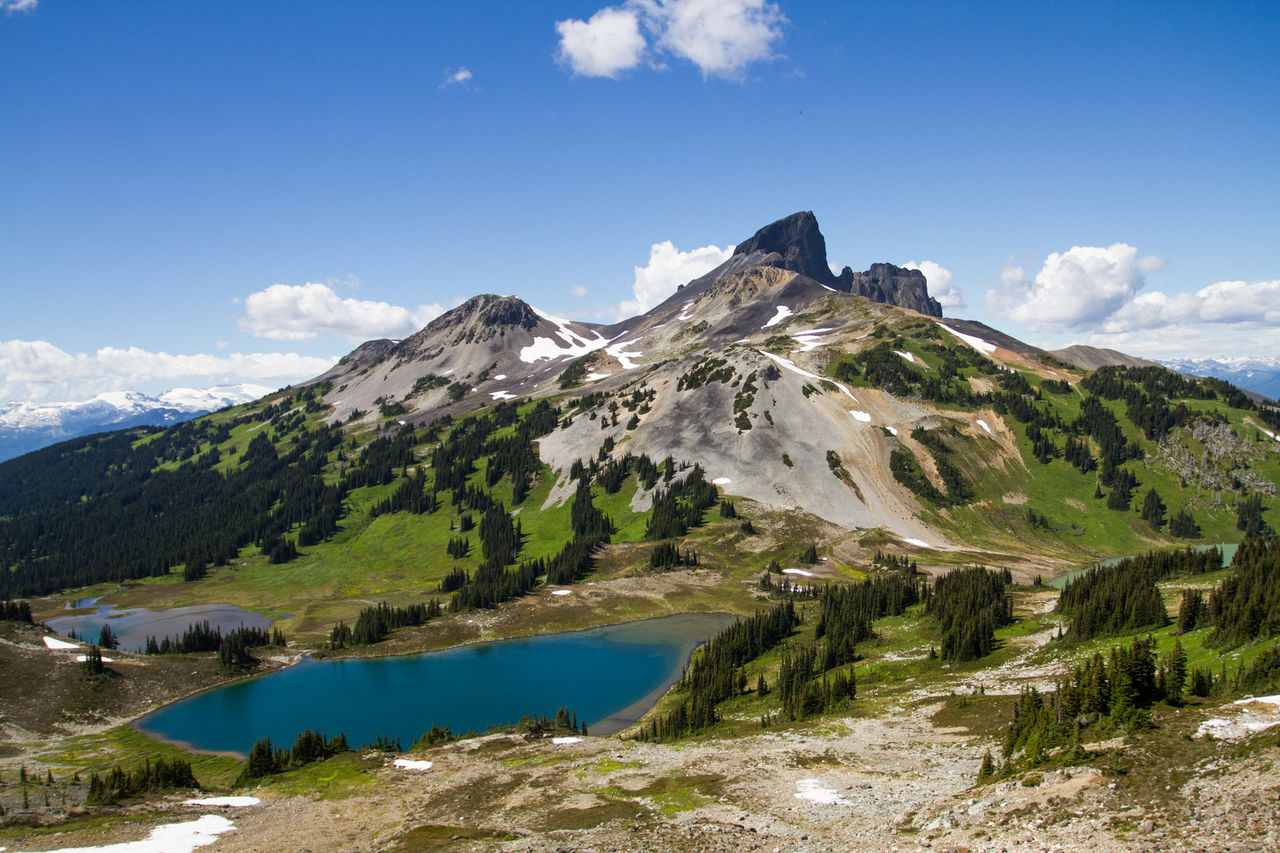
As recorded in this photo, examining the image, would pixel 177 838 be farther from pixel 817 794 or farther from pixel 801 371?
pixel 801 371

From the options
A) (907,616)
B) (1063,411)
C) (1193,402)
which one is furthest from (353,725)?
(1193,402)

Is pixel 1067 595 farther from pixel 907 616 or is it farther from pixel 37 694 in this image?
pixel 37 694

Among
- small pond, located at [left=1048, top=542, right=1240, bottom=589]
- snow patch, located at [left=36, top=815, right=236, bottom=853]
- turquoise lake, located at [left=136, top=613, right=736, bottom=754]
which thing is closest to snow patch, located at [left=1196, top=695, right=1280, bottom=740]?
snow patch, located at [left=36, top=815, right=236, bottom=853]

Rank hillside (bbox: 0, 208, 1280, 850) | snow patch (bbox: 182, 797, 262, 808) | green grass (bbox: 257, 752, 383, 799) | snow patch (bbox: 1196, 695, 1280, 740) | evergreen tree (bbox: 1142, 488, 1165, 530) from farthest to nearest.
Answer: evergreen tree (bbox: 1142, 488, 1165, 530) < green grass (bbox: 257, 752, 383, 799) < snow patch (bbox: 182, 797, 262, 808) < hillside (bbox: 0, 208, 1280, 850) < snow patch (bbox: 1196, 695, 1280, 740)

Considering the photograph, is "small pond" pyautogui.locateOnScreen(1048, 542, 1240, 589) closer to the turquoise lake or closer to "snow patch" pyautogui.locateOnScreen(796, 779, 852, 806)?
the turquoise lake

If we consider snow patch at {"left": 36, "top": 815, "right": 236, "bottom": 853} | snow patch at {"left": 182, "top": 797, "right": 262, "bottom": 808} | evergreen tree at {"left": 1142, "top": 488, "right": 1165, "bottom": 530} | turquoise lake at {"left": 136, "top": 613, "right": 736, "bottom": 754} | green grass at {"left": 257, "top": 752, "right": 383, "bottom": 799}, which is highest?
evergreen tree at {"left": 1142, "top": 488, "right": 1165, "bottom": 530}

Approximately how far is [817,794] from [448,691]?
5453cm

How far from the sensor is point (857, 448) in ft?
495

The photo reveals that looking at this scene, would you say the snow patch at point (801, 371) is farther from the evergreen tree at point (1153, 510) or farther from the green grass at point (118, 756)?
the green grass at point (118, 756)

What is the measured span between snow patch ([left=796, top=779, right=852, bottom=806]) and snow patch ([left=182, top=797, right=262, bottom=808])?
33142 millimetres

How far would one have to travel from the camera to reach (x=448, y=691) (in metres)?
77.0

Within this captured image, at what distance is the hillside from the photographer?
30.8 metres

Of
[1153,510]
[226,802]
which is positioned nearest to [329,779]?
[226,802]

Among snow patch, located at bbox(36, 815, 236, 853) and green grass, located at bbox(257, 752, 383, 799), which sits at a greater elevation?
snow patch, located at bbox(36, 815, 236, 853)
